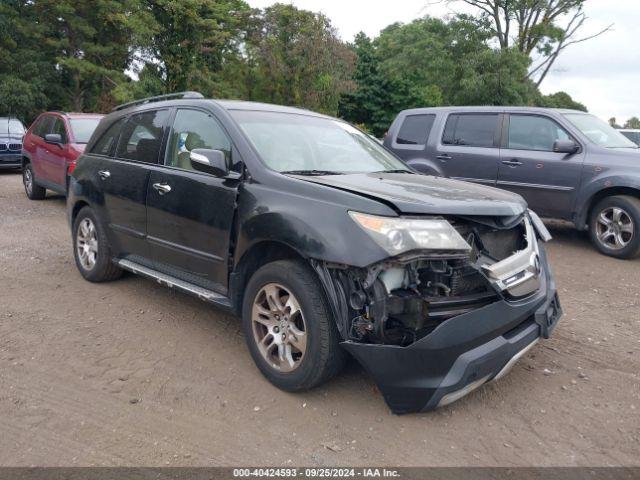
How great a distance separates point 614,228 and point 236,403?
5.65 meters

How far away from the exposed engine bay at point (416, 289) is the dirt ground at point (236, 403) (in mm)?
594

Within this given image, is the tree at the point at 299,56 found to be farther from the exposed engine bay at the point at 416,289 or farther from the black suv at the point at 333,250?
the exposed engine bay at the point at 416,289

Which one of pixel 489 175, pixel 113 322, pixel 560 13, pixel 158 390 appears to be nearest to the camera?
pixel 158 390

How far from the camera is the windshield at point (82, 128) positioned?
9.38m

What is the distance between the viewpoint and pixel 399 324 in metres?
2.93

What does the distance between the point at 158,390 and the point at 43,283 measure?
2727mm

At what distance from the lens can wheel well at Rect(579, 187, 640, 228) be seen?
268 inches

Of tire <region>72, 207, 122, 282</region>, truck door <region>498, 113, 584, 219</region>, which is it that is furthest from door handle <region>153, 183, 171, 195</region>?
truck door <region>498, 113, 584, 219</region>

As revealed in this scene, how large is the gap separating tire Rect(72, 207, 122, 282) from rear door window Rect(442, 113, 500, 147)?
5338 mm

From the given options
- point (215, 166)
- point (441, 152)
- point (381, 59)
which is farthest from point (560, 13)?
point (215, 166)

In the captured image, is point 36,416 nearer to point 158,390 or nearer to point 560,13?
point 158,390

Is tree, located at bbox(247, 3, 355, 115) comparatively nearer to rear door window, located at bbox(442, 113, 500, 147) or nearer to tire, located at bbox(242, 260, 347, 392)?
rear door window, located at bbox(442, 113, 500, 147)

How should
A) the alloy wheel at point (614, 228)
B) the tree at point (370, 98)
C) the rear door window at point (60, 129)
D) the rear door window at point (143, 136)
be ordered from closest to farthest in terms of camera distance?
the rear door window at point (143, 136), the alloy wheel at point (614, 228), the rear door window at point (60, 129), the tree at point (370, 98)

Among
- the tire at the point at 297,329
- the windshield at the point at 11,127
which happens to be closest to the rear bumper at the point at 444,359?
the tire at the point at 297,329
